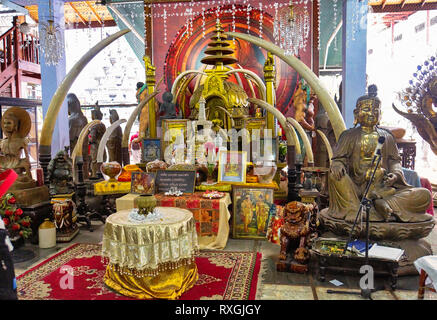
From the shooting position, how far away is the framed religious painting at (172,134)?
6.50 meters

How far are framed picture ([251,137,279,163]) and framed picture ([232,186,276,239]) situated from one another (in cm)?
115

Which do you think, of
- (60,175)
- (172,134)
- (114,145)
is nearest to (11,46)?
(114,145)

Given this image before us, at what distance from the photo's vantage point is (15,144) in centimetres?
514

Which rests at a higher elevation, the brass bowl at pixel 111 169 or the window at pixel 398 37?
the window at pixel 398 37

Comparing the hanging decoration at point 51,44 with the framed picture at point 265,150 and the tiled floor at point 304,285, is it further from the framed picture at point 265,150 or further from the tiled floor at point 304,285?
the framed picture at point 265,150

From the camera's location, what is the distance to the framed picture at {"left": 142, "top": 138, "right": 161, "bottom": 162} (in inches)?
257

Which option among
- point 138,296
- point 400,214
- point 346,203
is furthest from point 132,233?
point 400,214

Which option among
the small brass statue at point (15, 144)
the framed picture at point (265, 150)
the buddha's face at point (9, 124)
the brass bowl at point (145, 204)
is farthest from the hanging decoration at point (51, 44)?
the framed picture at point (265, 150)

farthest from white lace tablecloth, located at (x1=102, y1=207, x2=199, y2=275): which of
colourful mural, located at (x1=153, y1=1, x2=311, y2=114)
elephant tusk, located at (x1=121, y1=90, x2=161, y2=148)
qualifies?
colourful mural, located at (x1=153, y1=1, x2=311, y2=114)

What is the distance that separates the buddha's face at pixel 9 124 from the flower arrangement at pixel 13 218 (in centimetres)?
104

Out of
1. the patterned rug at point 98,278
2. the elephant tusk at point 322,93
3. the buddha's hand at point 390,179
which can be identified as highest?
the elephant tusk at point 322,93

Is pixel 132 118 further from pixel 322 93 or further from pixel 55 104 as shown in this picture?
pixel 322 93

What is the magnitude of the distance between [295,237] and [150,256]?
5.36 ft

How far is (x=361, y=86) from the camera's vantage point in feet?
22.6
